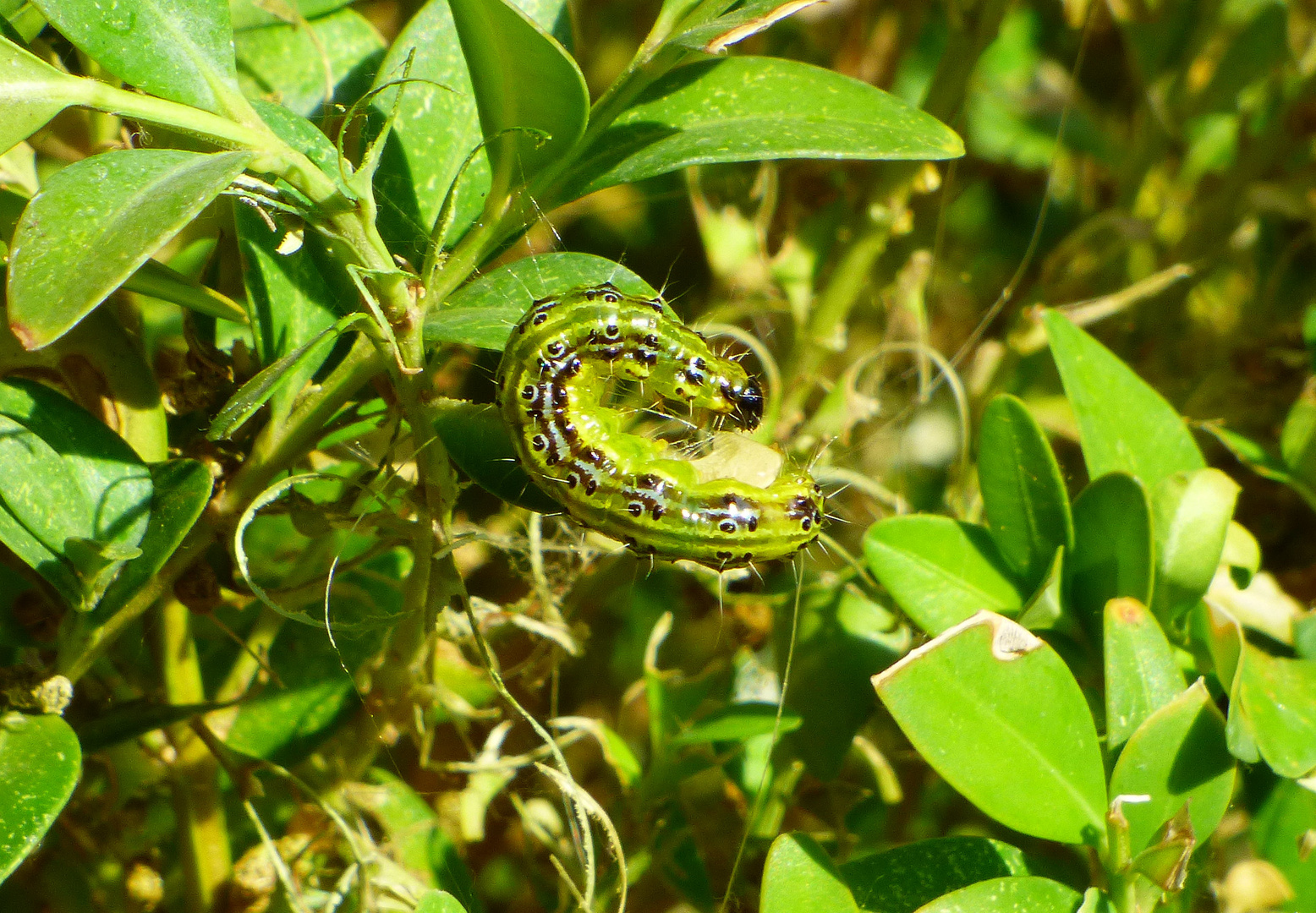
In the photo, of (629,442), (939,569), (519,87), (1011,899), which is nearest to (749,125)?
(519,87)

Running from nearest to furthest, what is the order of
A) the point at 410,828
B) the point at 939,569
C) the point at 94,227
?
the point at 94,227
the point at 939,569
the point at 410,828

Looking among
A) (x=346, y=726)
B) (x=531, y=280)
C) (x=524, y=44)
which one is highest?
(x=524, y=44)

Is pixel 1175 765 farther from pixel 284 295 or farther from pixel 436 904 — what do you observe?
pixel 284 295

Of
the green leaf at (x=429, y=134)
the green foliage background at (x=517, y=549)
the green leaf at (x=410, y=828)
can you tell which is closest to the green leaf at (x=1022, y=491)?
the green foliage background at (x=517, y=549)

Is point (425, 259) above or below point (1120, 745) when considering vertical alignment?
above

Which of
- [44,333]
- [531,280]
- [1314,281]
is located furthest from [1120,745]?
[1314,281]

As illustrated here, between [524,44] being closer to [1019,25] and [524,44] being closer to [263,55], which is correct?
[263,55]

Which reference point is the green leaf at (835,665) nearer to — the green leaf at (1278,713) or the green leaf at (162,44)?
the green leaf at (1278,713)
